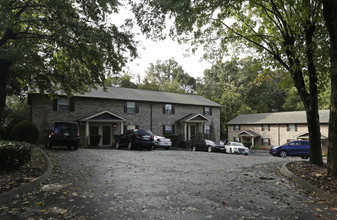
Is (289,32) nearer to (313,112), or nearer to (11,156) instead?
(313,112)

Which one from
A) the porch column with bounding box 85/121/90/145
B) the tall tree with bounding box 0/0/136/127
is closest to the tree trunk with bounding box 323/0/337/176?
the tall tree with bounding box 0/0/136/127

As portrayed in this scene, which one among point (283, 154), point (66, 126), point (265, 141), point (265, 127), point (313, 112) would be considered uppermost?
point (313, 112)

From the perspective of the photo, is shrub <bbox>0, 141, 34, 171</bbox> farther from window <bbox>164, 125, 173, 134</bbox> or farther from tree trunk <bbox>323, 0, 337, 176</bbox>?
window <bbox>164, 125, 173, 134</bbox>

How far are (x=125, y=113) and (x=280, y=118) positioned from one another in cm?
2581

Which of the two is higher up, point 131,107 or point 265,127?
point 131,107

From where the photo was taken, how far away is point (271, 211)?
511 centimetres

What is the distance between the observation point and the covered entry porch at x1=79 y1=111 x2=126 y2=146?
83.1 feet

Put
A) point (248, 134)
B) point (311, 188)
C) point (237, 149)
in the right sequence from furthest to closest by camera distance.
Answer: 1. point (248, 134)
2. point (237, 149)
3. point (311, 188)

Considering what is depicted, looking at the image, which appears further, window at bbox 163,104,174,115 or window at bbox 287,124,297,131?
window at bbox 287,124,297,131

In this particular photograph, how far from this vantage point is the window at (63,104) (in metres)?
25.6

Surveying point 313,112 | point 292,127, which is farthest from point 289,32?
point 292,127

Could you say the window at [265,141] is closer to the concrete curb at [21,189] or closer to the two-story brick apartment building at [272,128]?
the two-story brick apartment building at [272,128]

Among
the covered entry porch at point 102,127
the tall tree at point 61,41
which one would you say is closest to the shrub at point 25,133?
the covered entry porch at point 102,127

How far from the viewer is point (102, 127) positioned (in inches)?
1110
